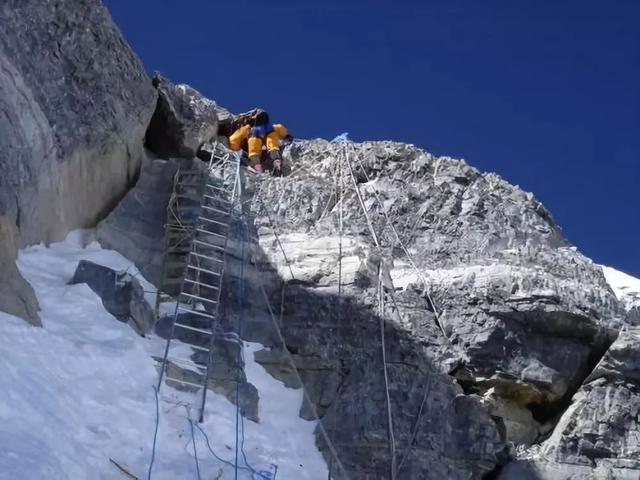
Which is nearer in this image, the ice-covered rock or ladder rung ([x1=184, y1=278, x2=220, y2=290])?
the ice-covered rock

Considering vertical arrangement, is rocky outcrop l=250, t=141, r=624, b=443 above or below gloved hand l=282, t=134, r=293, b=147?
below

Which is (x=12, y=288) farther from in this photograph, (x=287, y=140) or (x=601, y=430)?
(x=287, y=140)

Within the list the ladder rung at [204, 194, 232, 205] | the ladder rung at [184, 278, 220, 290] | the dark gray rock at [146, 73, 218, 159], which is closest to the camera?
the ladder rung at [184, 278, 220, 290]

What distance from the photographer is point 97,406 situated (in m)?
9.72

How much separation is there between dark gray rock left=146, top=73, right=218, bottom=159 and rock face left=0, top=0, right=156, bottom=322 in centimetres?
47

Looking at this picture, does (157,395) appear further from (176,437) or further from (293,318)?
(293,318)

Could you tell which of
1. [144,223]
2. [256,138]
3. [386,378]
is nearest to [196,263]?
[144,223]

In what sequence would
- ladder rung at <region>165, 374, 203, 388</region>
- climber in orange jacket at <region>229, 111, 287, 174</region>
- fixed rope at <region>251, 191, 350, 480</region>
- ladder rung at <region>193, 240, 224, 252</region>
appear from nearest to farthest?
ladder rung at <region>165, 374, 203, 388</region> → fixed rope at <region>251, 191, 350, 480</region> → ladder rung at <region>193, 240, 224, 252</region> → climber in orange jacket at <region>229, 111, 287, 174</region>

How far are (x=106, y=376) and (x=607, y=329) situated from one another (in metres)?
5.25

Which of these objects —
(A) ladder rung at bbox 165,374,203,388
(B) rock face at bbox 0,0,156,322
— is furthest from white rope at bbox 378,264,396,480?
(B) rock face at bbox 0,0,156,322

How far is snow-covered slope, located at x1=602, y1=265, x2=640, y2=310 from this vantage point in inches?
529

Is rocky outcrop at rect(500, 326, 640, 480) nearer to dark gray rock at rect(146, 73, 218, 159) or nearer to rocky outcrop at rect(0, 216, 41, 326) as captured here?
rocky outcrop at rect(0, 216, 41, 326)

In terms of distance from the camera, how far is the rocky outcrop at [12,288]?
9.97 meters

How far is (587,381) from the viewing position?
1204 cm
